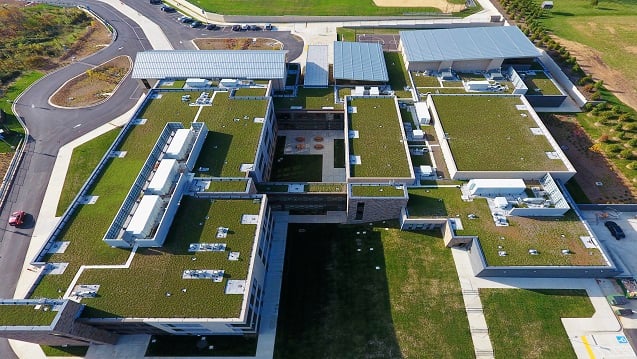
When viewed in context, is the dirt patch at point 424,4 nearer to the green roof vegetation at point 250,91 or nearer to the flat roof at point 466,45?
the flat roof at point 466,45

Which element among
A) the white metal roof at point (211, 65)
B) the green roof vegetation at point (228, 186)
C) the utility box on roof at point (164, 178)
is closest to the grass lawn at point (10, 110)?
the white metal roof at point (211, 65)

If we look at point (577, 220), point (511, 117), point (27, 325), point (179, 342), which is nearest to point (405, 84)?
point (511, 117)

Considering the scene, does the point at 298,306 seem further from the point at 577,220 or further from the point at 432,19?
the point at 432,19

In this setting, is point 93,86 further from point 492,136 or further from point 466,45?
point 492,136

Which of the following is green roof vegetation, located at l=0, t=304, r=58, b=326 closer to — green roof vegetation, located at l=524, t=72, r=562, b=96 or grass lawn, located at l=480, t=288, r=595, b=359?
grass lawn, located at l=480, t=288, r=595, b=359

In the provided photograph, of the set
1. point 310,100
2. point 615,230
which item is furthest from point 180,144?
point 615,230
